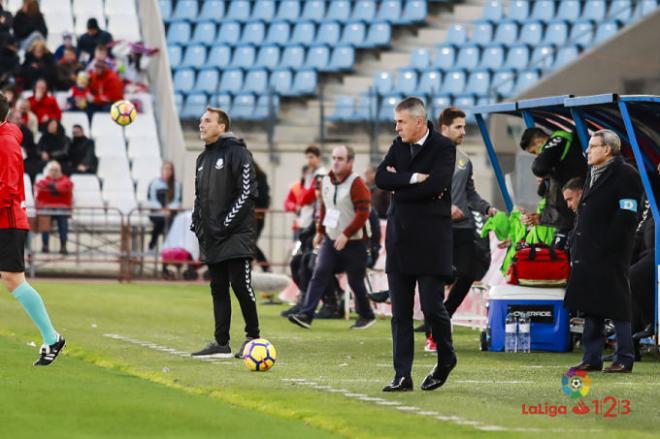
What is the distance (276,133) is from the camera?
92.8 ft

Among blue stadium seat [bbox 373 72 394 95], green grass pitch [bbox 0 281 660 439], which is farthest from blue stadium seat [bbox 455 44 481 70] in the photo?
green grass pitch [bbox 0 281 660 439]

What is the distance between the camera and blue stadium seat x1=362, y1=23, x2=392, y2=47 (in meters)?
32.1

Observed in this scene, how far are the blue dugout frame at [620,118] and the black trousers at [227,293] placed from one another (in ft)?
10.8

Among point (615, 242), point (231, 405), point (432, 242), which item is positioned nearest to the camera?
point (231, 405)

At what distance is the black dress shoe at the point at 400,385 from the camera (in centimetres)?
1022

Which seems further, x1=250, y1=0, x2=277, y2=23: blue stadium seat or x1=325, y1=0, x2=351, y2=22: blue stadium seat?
x1=250, y1=0, x2=277, y2=23: blue stadium seat

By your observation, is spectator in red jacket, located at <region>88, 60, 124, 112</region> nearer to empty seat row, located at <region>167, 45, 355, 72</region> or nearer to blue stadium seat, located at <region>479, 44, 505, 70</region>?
empty seat row, located at <region>167, 45, 355, 72</region>

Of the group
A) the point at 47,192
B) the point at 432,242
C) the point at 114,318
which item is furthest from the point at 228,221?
the point at 47,192

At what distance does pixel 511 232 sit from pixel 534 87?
1127cm

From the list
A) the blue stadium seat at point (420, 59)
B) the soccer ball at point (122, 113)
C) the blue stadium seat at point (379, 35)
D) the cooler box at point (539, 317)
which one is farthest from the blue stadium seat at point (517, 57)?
the cooler box at point (539, 317)

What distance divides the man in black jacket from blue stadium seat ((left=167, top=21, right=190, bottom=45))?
20559mm

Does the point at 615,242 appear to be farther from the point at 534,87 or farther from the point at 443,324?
the point at 534,87

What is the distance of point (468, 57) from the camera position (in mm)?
30703

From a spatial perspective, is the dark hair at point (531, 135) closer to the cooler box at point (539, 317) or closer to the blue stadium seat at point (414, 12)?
the cooler box at point (539, 317)
